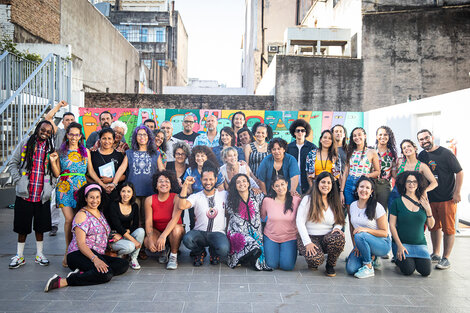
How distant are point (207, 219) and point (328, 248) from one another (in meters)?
1.49

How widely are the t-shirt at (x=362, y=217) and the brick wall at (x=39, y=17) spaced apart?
13.7 meters

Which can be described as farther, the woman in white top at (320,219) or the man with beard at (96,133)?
the man with beard at (96,133)

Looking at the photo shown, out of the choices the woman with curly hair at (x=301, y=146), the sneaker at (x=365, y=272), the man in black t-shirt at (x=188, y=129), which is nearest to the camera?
the sneaker at (x=365, y=272)

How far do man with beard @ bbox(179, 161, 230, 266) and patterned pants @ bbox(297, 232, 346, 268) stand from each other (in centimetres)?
100

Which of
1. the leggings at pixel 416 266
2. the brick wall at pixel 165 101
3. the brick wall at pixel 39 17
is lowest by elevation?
the leggings at pixel 416 266

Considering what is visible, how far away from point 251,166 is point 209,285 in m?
2.07

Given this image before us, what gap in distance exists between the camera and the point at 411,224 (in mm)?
4543

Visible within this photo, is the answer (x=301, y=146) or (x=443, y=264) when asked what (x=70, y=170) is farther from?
(x=443, y=264)

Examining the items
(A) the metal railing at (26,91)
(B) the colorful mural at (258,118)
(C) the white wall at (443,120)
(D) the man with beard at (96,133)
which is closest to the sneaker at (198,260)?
(D) the man with beard at (96,133)

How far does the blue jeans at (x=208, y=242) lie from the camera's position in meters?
4.64

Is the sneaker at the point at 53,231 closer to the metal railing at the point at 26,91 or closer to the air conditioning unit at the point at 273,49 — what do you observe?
the metal railing at the point at 26,91

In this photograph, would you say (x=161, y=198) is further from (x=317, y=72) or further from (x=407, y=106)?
(x=317, y=72)

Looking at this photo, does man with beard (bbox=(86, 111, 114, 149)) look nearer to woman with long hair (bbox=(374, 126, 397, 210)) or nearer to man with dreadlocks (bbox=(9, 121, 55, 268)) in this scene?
man with dreadlocks (bbox=(9, 121, 55, 268))

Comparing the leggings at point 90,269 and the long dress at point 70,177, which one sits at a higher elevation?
the long dress at point 70,177
